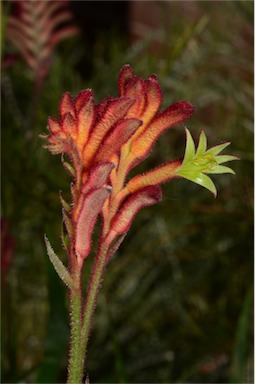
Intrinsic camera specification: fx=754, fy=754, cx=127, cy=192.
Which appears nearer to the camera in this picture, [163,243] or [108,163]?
[108,163]

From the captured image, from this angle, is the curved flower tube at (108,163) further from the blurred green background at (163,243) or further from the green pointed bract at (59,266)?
the blurred green background at (163,243)

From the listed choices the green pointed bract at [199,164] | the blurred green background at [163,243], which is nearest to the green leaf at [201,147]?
the green pointed bract at [199,164]

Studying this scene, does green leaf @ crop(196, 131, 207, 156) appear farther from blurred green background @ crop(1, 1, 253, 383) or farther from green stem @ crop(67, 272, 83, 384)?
blurred green background @ crop(1, 1, 253, 383)

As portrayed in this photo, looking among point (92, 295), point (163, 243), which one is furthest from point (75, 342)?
point (163, 243)

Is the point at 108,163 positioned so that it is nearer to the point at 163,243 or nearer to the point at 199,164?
the point at 199,164

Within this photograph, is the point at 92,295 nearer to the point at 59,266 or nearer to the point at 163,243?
the point at 59,266

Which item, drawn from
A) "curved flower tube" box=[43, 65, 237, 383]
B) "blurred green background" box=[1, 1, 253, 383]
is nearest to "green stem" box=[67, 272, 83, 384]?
"curved flower tube" box=[43, 65, 237, 383]

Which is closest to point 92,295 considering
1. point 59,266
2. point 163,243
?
point 59,266

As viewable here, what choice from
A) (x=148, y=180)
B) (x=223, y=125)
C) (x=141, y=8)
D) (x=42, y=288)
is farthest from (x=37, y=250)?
(x=141, y=8)

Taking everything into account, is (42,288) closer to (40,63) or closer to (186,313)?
(186,313)
